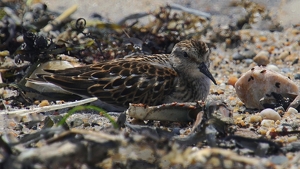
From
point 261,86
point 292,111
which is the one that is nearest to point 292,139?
point 292,111

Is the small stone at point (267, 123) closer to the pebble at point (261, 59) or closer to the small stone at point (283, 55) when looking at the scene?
the pebble at point (261, 59)

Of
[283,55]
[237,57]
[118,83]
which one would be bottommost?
[118,83]

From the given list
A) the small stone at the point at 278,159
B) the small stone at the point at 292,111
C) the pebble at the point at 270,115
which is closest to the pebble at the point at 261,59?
the small stone at the point at 292,111

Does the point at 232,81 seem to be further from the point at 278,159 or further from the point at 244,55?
the point at 278,159

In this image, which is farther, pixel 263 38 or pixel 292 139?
pixel 263 38

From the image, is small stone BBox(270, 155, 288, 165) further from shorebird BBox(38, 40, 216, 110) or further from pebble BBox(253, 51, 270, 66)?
pebble BBox(253, 51, 270, 66)

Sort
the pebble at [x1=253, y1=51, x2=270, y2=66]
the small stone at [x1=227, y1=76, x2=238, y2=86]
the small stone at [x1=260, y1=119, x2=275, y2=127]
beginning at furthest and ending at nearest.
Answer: the pebble at [x1=253, y1=51, x2=270, y2=66] → the small stone at [x1=227, y1=76, x2=238, y2=86] → the small stone at [x1=260, y1=119, x2=275, y2=127]

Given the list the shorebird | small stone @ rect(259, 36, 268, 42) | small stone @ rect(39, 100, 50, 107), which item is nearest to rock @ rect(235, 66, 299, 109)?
the shorebird
